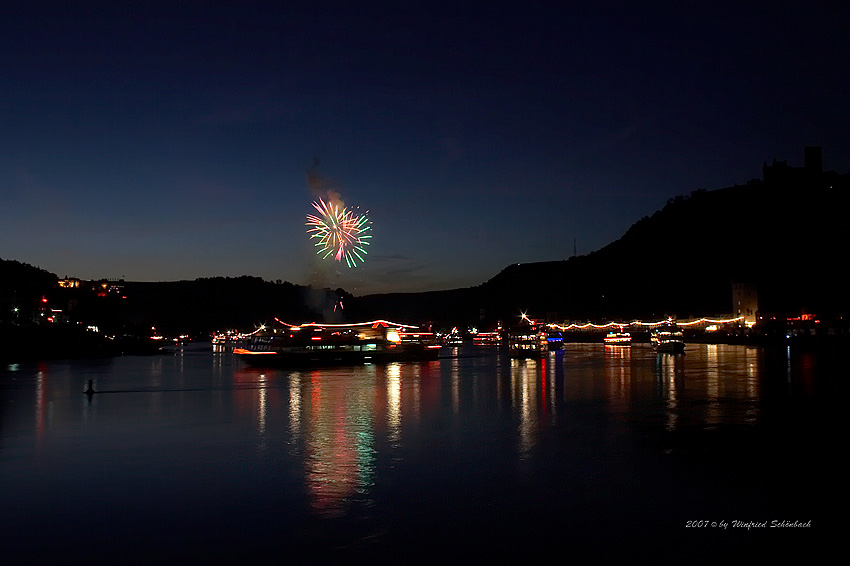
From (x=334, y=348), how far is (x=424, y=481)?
64787mm

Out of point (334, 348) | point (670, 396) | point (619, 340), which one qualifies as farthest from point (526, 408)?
point (619, 340)

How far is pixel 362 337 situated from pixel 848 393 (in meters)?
63.1

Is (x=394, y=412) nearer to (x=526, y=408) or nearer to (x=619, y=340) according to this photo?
(x=526, y=408)

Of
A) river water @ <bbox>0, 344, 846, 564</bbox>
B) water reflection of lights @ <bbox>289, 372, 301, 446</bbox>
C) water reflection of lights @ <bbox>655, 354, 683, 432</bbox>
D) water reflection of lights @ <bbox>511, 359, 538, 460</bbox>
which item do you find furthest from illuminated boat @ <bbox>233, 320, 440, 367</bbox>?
river water @ <bbox>0, 344, 846, 564</bbox>

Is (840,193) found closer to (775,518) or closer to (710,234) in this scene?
(710,234)

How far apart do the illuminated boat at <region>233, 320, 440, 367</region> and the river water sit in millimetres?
44420

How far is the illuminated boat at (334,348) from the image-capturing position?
243ft

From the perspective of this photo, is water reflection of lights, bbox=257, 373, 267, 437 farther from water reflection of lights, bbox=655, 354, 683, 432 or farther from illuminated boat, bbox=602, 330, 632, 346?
illuminated boat, bbox=602, 330, 632, 346

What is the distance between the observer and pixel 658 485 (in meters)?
13.5

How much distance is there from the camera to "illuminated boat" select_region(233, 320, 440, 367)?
243 feet

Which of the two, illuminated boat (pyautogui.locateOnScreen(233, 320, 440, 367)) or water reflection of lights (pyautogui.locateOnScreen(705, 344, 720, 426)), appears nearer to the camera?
water reflection of lights (pyautogui.locateOnScreen(705, 344, 720, 426))

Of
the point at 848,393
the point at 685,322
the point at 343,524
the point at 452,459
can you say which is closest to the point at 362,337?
the point at 848,393

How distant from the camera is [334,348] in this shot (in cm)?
7862


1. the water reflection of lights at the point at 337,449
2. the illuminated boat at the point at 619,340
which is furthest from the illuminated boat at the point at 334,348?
the illuminated boat at the point at 619,340
